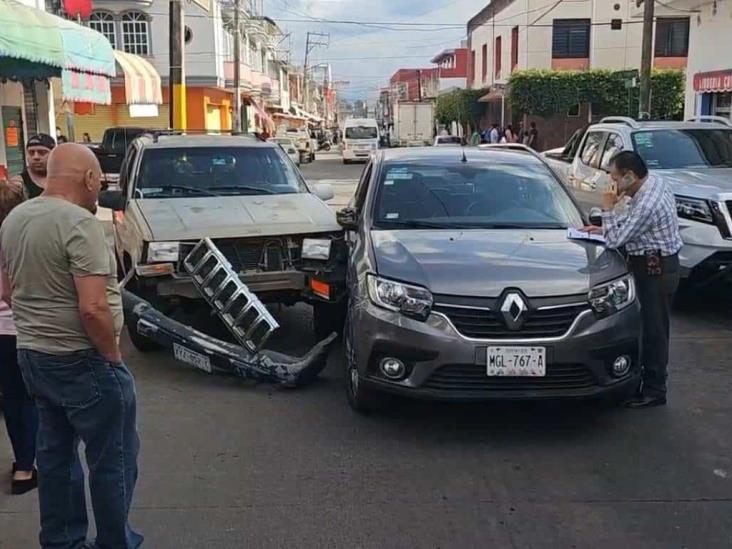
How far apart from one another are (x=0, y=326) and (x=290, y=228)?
116 inches

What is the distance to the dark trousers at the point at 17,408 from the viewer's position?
4.20 m

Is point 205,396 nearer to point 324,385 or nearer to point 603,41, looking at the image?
point 324,385

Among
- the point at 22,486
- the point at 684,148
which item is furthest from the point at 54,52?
the point at 22,486

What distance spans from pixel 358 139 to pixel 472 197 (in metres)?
37.8

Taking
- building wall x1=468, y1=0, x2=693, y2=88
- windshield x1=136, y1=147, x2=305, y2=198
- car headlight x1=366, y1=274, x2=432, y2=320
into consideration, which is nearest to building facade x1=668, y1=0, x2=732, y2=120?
windshield x1=136, y1=147, x2=305, y2=198

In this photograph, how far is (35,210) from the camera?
3.12m

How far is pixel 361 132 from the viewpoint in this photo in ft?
145

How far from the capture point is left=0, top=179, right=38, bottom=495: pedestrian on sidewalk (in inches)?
163

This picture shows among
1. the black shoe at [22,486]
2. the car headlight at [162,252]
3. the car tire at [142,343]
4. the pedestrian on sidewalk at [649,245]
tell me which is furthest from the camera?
the car tire at [142,343]

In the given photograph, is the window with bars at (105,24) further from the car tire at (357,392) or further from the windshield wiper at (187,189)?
the car tire at (357,392)

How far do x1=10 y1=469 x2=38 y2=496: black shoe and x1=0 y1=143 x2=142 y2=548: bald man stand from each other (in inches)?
39.2

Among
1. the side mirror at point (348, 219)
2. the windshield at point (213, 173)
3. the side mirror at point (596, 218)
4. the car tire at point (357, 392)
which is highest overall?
the windshield at point (213, 173)

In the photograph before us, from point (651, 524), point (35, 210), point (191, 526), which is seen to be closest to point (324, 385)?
point (191, 526)

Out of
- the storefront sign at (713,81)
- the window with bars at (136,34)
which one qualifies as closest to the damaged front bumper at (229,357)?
the storefront sign at (713,81)
